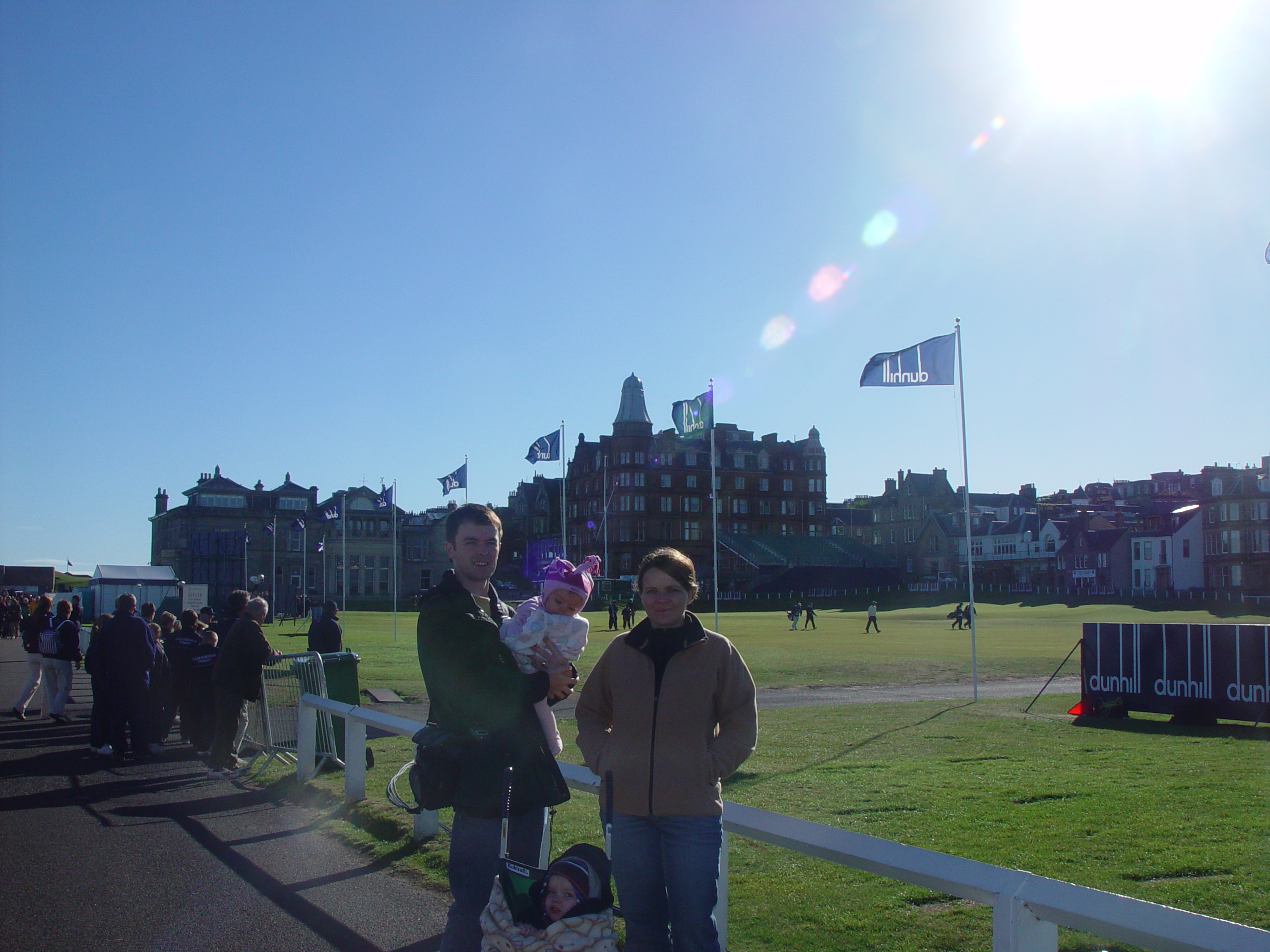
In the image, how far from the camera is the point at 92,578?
4831cm

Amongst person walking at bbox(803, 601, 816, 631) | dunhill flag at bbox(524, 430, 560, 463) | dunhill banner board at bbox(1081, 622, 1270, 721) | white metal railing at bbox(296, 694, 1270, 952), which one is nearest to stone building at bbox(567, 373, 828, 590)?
Result: person walking at bbox(803, 601, 816, 631)

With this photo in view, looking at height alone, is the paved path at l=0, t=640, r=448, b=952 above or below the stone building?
below

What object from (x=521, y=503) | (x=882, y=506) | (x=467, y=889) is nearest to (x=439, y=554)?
(x=521, y=503)

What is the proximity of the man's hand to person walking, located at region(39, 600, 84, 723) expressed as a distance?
47.4 ft

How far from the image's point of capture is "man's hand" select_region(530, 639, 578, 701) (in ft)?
12.9

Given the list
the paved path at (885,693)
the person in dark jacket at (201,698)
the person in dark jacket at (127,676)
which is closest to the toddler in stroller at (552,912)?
the person in dark jacket at (201,698)

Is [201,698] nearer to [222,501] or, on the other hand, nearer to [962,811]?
[962,811]

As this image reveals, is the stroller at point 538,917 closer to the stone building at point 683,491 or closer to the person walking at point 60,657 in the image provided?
the person walking at point 60,657

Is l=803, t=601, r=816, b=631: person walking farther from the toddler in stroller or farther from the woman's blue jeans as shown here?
the toddler in stroller

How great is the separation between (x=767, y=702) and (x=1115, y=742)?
24.8ft

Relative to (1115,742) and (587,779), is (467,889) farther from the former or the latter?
(1115,742)

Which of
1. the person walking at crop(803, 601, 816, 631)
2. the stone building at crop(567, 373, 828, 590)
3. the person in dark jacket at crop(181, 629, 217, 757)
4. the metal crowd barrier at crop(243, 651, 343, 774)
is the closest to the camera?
the metal crowd barrier at crop(243, 651, 343, 774)

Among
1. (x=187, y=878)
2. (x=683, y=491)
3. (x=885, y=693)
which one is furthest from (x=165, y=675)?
(x=683, y=491)

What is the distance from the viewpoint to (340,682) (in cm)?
1180
